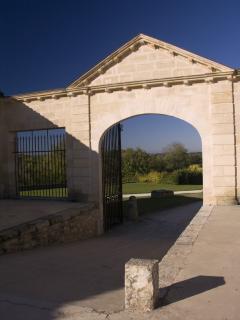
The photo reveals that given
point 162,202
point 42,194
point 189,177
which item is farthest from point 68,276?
point 189,177

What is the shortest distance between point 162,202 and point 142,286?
15.5m

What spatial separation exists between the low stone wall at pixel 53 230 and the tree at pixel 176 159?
27.4m

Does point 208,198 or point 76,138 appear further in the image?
point 76,138

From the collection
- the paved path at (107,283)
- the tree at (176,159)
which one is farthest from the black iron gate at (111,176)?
the tree at (176,159)

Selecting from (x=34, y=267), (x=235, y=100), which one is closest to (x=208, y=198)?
(x=235, y=100)

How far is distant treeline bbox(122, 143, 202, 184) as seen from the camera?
31.0 meters

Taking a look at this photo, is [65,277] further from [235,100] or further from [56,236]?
[235,100]

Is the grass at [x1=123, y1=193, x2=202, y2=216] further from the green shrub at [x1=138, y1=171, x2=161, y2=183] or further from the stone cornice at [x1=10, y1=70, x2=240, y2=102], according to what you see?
the green shrub at [x1=138, y1=171, x2=161, y2=183]

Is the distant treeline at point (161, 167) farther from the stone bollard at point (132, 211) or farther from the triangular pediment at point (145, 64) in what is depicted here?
the triangular pediment at point (145, 64)

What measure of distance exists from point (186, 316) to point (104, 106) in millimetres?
8369

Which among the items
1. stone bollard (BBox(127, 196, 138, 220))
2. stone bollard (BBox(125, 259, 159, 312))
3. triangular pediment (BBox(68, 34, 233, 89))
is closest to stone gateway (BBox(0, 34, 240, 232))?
triangular pediment (BBox(68, 34, 233, 89))

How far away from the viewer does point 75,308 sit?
3.75 m

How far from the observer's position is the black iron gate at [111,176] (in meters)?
11.8

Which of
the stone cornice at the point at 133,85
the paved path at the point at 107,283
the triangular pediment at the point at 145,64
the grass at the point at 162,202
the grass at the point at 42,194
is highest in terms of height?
the triangular pediment at the point at 145,64
